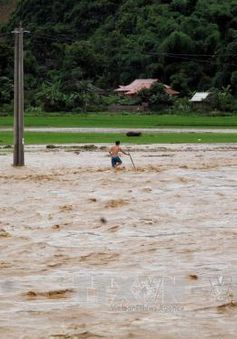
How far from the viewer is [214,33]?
9612cm

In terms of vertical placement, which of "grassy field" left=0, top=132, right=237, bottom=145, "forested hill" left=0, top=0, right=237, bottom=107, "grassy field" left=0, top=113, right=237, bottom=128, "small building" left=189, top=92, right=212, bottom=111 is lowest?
"grassy field" left=0, top=113, right=237, bottom=128

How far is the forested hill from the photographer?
9044cm

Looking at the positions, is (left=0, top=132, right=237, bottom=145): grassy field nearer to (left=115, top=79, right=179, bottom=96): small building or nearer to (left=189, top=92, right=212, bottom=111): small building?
(left=189, top=92, right=212, bottom=111): small building

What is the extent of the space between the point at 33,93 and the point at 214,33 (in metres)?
24.5

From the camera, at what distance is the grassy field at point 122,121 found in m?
60.0

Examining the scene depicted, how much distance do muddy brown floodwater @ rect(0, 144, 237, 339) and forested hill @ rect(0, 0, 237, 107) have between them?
2451 inches

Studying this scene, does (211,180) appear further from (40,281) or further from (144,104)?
(144,104)

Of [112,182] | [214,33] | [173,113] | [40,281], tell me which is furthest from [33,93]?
[40,281]

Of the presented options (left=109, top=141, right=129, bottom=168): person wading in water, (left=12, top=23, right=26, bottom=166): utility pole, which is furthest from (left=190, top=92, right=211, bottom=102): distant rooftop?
(left=12, top=23, right=26, bottom=166): utility pole

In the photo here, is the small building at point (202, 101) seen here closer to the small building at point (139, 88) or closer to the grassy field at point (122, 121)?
the small building at point (139, 88)

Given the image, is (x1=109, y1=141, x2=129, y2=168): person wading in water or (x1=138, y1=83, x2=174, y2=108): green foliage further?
(x1=138, y1=83, x2=174, y2=108): green foliage

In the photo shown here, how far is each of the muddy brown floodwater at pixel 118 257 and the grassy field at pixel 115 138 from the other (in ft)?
65.5

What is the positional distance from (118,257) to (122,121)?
51.5m

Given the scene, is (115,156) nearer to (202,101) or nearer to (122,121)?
(122,121)
